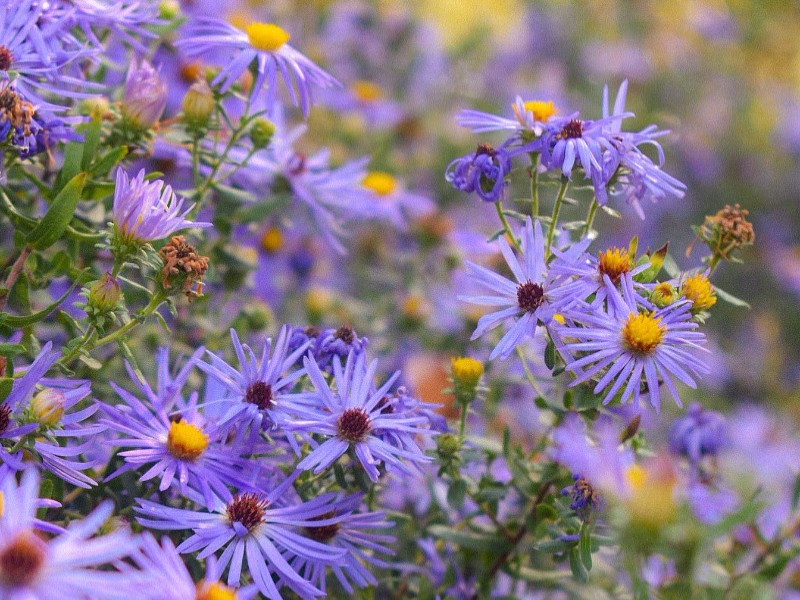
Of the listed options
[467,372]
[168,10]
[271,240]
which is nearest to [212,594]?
[467,372]

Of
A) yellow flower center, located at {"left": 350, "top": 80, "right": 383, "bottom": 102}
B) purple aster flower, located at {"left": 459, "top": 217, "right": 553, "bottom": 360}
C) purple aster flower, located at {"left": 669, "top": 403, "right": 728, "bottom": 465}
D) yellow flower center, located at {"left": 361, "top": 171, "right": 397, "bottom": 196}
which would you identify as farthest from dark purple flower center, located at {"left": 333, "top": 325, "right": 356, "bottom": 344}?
yellow flower center, located at {"left": 350, "top": 80, "right": 383, "bottom": 102}

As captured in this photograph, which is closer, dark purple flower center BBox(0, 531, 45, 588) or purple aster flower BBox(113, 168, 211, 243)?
dark purple flower center BBox(0, 531, 45, 588)

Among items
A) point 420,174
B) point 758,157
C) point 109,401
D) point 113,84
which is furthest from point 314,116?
point 758,157

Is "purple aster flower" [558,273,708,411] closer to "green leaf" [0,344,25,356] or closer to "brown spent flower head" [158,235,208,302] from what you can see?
"brown spent flower head" [158,235,208,302]

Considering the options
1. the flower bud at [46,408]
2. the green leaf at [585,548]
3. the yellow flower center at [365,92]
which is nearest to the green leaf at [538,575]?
the green leaf at [585,548]

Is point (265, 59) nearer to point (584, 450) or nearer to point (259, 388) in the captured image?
point (259, 388)

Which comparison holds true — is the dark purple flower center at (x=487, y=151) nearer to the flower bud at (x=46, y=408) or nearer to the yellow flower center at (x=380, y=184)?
the flower bud at (x=46, y=408)
